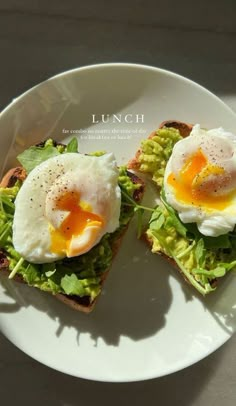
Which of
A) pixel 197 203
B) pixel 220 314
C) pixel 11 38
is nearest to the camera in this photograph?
pixel 197 203

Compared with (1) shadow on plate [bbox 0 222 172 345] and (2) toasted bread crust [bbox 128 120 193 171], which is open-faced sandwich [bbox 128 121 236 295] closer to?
(2) toasted bread crust [bbox 128 120 193 171]

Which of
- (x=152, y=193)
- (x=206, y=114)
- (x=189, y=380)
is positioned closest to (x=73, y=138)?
(x=152, y=193)

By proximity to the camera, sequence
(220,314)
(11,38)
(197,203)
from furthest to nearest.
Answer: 1. (11,38)
2. (220,314)
3. (197,203)

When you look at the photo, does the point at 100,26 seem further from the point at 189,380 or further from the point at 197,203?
the point at 189,380

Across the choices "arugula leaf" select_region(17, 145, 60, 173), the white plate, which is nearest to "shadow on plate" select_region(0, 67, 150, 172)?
the white plate

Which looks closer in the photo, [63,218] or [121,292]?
[63,218]

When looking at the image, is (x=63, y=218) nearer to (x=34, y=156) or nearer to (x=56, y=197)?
(x=56, y=197)

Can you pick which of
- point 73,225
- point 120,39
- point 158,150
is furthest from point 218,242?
point 120,39
